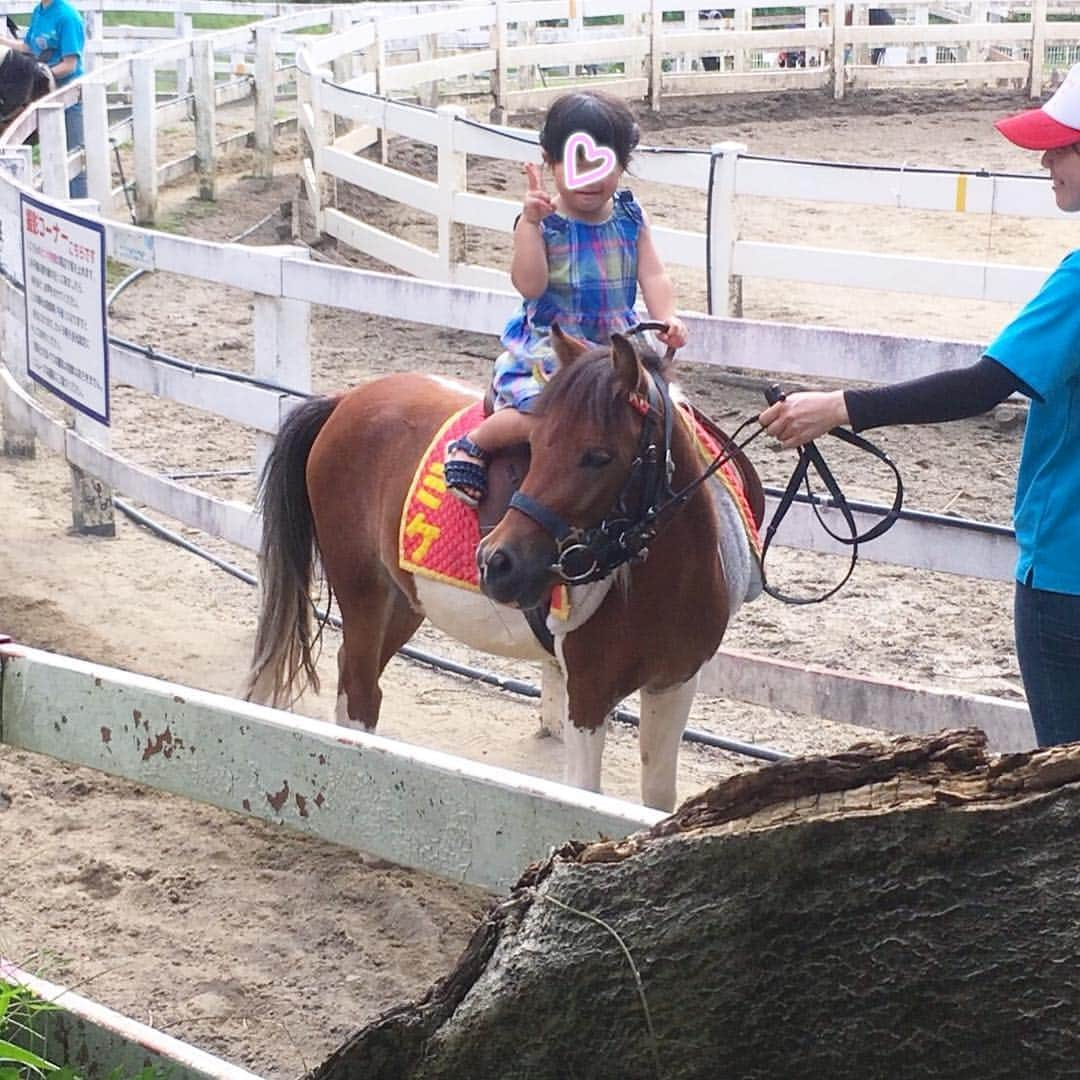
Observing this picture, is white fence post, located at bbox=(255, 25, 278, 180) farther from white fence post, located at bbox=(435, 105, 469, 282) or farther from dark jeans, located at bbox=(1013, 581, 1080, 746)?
dark jeans, located at bbox=(1013, 581, 1080, 746)

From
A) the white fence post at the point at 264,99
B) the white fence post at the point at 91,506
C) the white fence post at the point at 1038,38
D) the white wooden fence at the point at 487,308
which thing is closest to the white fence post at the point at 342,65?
the white fence post at the point at 264,99

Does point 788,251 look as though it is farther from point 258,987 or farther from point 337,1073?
point 337,1073

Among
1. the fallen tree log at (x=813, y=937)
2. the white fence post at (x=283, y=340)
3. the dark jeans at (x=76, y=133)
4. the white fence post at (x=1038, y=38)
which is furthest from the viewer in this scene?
the white fence post at (x=1038, y=38)

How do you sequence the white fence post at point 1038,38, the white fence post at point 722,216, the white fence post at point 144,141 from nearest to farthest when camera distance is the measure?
the white fence post at point 722,216, the white fence post at point 144,141, the white fence post at point 1038,38

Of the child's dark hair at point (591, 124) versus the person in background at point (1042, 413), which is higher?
the child's dark hair at point (591, 124)

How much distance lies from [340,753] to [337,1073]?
617mm

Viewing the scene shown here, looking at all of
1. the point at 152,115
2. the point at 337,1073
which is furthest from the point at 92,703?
the point at 152,115

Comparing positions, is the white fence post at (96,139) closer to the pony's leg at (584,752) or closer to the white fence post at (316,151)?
the white fence post at (316,151)

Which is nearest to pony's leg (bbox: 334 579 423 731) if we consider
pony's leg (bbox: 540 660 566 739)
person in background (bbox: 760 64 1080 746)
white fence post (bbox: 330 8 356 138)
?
pony's leg (bbox: 540 660 566 739)

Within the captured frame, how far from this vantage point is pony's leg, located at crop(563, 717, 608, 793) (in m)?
3.99

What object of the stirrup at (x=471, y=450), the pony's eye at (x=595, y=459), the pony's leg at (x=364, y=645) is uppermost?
the pony's eye at (x=595, y=459)

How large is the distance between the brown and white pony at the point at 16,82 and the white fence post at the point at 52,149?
7.91ft

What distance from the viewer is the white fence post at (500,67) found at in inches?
714

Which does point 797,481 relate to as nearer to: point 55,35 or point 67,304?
point 67,304
